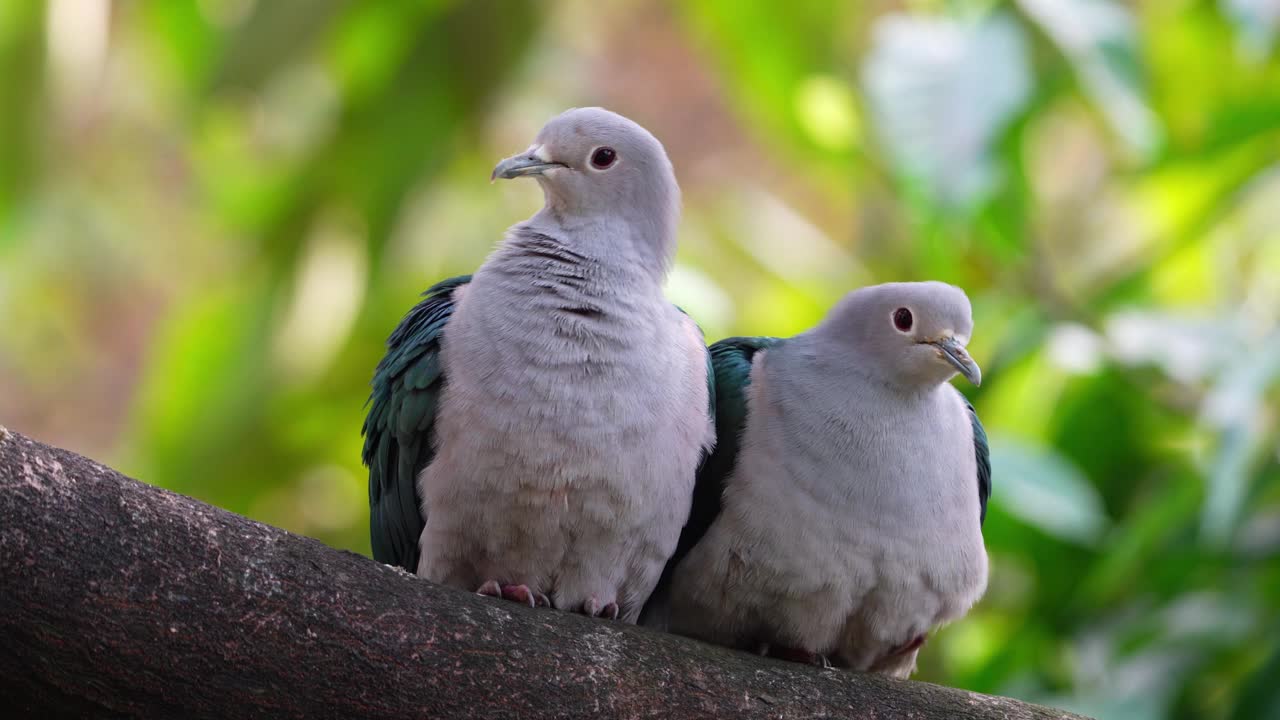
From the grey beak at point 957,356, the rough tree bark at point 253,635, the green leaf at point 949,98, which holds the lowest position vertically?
the rough tree bark at point 253,635

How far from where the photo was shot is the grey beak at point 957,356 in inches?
90.0

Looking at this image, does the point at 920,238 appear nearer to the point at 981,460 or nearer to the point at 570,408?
the point at 981,460

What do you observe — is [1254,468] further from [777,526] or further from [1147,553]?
[777,526]

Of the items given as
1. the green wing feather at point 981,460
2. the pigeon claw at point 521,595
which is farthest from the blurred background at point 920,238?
the pigeon claw at point 521,595

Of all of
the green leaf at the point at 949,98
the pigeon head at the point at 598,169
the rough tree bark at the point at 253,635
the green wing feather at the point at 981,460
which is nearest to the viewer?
the rough tree bark at the point at 253,635

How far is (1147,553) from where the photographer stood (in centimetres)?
427

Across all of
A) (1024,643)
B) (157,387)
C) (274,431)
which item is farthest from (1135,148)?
(157,387)

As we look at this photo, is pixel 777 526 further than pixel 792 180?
No

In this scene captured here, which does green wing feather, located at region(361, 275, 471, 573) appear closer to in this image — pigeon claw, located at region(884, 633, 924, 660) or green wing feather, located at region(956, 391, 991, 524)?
pigeon claw, located at region(884, 633, 924, 660)

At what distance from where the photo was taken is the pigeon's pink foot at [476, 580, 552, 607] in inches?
84.2

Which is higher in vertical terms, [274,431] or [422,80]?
[422,80]

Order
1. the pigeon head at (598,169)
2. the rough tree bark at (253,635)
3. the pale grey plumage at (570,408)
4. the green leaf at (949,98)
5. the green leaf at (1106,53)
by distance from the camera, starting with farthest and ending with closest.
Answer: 1. the green leaf at (1106,53)
2. the green leaf at (949,98)
3. the pigeon head at (598,169)
4. the pale grey plumage at (570,408)
5. the rough tree bark at (253,635)

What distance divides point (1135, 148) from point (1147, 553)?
121 cm

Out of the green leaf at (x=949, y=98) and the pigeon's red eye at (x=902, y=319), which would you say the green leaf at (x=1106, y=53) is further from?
the pigeon's red eye at (x=902, y=319)
